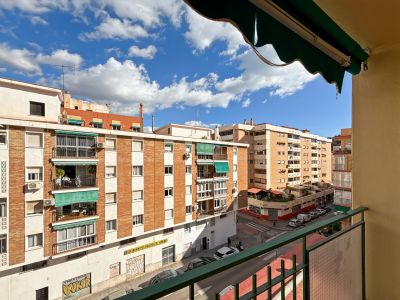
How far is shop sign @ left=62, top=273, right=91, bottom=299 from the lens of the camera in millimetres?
9758

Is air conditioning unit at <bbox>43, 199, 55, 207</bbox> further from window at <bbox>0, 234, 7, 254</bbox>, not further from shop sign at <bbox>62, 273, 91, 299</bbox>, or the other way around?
shop sign at <bbox>62, 273, 91, 299</bbox>

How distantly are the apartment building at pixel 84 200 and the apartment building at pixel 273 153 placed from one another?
11873 mm

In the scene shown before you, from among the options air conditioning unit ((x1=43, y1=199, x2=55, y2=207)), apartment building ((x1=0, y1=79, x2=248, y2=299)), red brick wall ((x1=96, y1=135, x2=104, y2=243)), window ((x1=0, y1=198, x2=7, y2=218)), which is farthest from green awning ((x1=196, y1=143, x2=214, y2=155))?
window ((x1=0, y1=198, x2=7, y2=218))

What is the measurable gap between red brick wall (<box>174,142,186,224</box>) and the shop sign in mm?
5086

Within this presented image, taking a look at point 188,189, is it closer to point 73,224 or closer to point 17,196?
point 73,224

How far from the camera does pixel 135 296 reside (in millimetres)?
616

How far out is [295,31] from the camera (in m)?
1.26

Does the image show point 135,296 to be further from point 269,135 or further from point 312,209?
point 312,209

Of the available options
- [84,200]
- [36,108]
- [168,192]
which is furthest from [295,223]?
[36,108]

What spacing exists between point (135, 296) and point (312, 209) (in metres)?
28.2

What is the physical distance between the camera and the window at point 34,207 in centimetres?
885

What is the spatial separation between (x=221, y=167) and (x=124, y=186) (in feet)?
22.2

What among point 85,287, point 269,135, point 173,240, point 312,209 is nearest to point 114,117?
point 173,240

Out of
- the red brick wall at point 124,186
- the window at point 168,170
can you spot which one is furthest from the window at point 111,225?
the window at point 168,170
